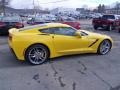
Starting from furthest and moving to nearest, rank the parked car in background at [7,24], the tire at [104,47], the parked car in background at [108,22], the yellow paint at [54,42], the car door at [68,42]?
1. the parked car in background at [108,22]
2. the parked car in background at [7,24]
3. the tire at [104,47]
4. the car door at [68,42]
5. the yellow paint at [54,42]

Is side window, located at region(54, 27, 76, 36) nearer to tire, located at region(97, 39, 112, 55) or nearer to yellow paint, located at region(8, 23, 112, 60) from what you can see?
yellow paint, located at region(8, 23, 112, 60)

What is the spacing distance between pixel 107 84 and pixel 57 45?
2.75 metres

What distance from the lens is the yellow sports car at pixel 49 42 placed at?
7.68 m

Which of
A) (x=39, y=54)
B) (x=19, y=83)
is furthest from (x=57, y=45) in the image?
(x=19, y=83)

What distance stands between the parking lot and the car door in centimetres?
30

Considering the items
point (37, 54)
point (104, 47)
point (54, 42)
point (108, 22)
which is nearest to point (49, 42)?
point (54, 42)

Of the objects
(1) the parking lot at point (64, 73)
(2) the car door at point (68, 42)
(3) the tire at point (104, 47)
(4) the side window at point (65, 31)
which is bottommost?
(1) the parking lot at point (64, 73)

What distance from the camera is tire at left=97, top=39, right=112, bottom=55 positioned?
924cm

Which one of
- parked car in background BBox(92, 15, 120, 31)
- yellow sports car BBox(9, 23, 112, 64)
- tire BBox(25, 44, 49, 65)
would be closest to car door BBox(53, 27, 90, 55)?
yellow sports car BBox(9, 23, 112, 64)

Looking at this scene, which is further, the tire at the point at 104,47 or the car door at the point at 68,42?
the tire at the point at 104,47

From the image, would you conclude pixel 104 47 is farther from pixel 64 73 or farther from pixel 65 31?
pixel 64 73

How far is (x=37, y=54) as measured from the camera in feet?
25.7

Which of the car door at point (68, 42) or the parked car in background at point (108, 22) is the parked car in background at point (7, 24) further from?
the parked car in background at point (108, 22)

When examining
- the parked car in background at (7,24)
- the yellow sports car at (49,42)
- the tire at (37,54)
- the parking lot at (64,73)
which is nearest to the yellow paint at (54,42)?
the yellow sports car at (49,42)
